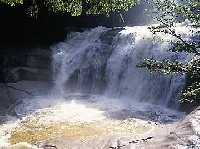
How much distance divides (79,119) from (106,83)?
5531 millimetres

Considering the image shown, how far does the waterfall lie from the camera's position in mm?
18500

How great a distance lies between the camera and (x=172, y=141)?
5.22m

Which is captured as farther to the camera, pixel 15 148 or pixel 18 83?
pixel 18 83

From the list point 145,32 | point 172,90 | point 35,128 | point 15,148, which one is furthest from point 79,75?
point 15,148

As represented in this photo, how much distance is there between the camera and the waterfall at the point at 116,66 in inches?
728

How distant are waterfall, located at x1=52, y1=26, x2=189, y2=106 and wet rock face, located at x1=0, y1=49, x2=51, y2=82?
693 millimetres

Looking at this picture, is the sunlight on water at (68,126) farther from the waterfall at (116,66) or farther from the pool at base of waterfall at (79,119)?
the waterfall at (116,66)

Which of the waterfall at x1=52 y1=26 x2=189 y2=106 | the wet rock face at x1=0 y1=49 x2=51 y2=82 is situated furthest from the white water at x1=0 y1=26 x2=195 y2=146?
the wet rock face at x1=0 y1=49 x2=51 y2=82

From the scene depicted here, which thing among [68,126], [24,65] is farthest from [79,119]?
[24,65]

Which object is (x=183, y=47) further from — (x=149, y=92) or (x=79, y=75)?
(x=79, y=75)

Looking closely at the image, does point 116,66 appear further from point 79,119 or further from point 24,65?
point 79,119

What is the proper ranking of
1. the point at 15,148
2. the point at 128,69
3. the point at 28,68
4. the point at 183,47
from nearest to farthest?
the point at 183,47 < the point at 15,148 < the point at 128,69 < the point at 28,68

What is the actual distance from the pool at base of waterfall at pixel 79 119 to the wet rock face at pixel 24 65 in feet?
8.94

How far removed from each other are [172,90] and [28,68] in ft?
27.7
